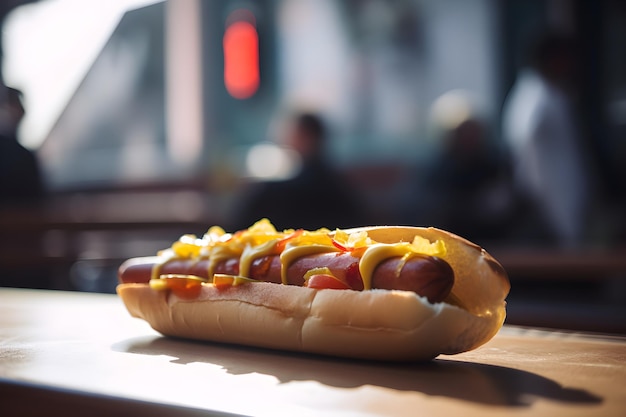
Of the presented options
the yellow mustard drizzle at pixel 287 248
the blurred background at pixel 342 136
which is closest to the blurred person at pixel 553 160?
the blurred background at pixel 342 136

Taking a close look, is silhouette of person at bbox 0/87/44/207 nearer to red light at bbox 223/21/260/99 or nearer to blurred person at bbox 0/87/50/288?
blurred person at bbox 0/87/50/288

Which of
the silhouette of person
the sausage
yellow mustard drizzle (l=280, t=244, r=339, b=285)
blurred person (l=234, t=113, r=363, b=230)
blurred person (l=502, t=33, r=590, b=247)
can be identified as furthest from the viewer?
the silhouette of person

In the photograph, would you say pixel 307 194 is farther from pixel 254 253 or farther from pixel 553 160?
pixel 254 253

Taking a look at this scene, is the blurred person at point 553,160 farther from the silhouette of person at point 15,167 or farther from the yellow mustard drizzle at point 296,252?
the yellow mustard drizzle at point 296,252

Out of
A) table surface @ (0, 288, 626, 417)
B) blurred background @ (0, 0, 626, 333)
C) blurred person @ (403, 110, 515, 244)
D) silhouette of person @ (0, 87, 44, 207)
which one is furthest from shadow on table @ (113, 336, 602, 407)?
silhouette of person @ (0, 87, 44, 207)

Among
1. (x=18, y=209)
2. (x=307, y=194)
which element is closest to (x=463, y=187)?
(x=307, y=194)
